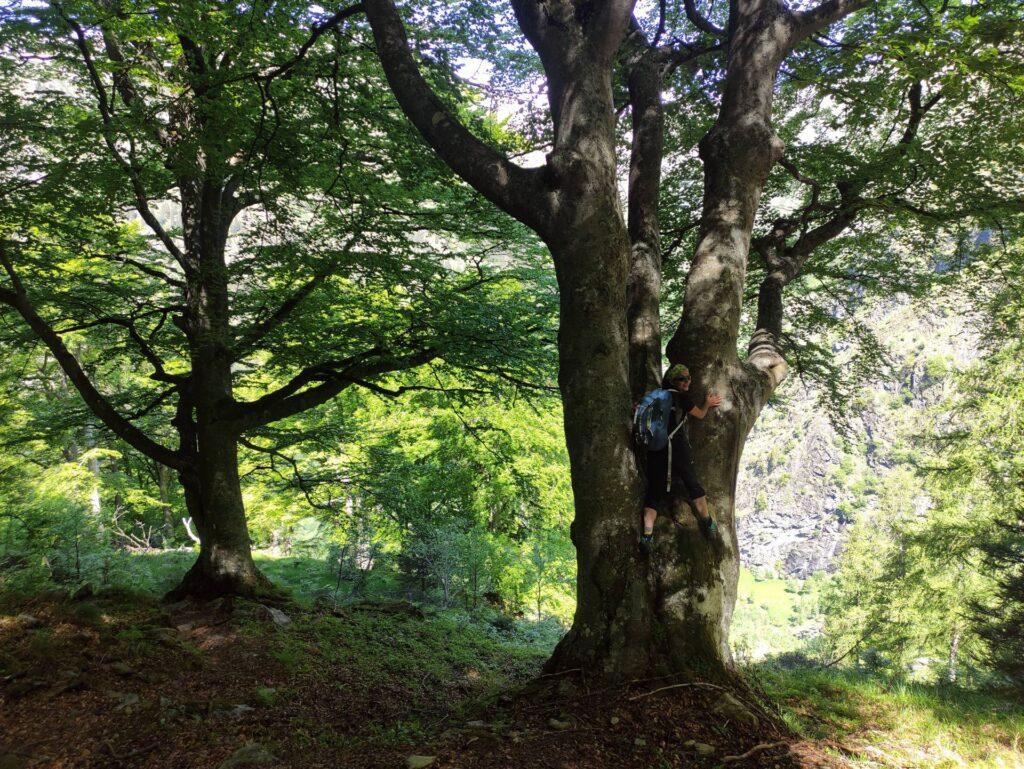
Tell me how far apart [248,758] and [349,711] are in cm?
153

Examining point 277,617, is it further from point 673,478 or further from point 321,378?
point 673,478

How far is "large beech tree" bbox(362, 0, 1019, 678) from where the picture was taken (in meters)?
3.47

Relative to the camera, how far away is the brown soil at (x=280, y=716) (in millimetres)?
2877

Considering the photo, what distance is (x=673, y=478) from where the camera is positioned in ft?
12.0

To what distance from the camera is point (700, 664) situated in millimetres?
3318

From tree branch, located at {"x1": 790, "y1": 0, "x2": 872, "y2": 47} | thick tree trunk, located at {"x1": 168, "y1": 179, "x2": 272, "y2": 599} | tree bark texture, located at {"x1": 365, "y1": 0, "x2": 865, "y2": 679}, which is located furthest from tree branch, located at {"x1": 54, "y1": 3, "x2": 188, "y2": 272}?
tree branch, located at {"x1": 790, "y1": 0, "x2": 872, "y2": 47}

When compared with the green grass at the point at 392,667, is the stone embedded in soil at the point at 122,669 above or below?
above

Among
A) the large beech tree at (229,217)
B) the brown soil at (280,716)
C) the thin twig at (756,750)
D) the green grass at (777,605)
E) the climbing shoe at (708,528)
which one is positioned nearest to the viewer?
the thin twig at (756,750)

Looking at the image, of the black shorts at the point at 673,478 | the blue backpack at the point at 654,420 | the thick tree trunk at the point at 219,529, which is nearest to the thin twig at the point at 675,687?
the black shorts at the point at 673,478

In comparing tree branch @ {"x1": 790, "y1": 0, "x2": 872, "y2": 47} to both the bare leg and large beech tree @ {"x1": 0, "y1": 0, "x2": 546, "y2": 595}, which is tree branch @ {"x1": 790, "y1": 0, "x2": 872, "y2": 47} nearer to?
large beech tree @ {"x1": 0, "y1": 0, "x2": 546, "y2": 595}

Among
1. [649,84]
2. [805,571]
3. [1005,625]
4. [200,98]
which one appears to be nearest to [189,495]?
[200,98]

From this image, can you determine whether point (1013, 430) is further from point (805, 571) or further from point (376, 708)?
point (805, 571)

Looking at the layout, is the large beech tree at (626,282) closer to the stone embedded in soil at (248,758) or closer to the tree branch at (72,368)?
the stone embedded in soil at (248,758)

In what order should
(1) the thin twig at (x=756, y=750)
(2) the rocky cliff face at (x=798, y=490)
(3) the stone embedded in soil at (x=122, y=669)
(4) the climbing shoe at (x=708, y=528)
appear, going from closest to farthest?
(1) the thin twig at (x=756, y=750) → (4) the climbing shoe at (x=708, y=528) → (3) the stone embedded in soil at (x=122, y=669) → (2) the rocky cliff face at (x=798, y=490)
